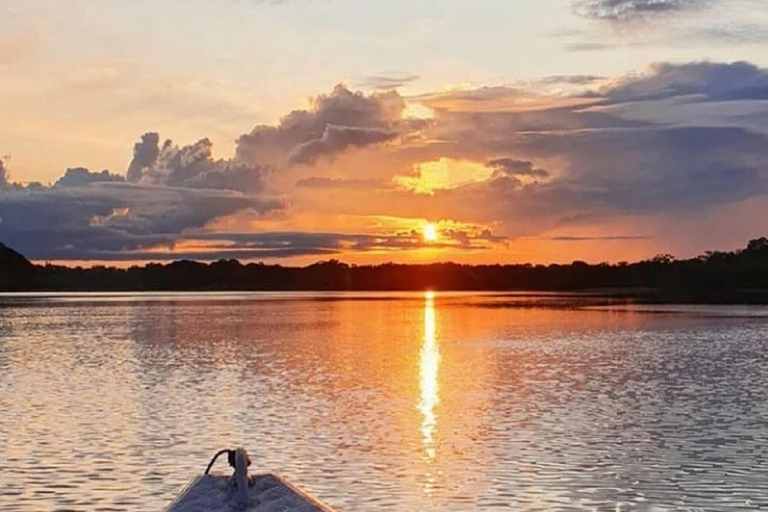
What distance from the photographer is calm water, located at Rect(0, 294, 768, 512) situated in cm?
1955

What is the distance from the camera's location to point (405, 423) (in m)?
28.8

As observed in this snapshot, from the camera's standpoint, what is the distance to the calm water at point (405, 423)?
19.5m

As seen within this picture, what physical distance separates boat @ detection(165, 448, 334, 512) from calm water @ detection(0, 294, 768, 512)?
7233 mm

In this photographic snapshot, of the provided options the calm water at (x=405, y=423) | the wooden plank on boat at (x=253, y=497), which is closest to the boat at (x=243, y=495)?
the wooden plank on boat at (x=253, y=497)

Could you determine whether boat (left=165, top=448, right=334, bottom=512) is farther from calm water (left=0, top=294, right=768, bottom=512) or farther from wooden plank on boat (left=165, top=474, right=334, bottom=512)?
calm water (left=0, top=294, right=768, bottom=512)

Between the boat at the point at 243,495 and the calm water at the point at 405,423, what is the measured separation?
23.7 ft

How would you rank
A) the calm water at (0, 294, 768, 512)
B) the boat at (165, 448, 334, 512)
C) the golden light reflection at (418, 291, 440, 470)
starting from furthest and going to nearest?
the golden light reflection at (418, 291, 440, 470)
the calm water at (0, 294, 768, 512)
the boat at (165, 448, 334, 512)

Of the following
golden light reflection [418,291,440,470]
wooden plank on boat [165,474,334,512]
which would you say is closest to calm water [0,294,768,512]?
golden light reflection [418,291,440,470]

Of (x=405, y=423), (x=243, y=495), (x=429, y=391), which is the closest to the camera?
(x=243, y=495)

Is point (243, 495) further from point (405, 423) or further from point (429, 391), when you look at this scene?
point (429, 391)

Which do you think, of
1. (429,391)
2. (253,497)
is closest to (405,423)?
(429,391)

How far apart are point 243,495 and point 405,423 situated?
18.5 metres

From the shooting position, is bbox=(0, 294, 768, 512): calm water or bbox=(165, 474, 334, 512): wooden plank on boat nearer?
bbox=(165, 474, 334, 512): wooden plank on boat

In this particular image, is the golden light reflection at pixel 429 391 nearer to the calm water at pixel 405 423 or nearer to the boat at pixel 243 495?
the calm water at pixel 405 423
